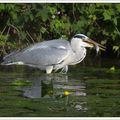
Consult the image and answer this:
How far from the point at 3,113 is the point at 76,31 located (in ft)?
18.3

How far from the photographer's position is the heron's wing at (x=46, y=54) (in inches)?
400

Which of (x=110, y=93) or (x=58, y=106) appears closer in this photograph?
(x=58, y=106)

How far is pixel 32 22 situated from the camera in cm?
1203

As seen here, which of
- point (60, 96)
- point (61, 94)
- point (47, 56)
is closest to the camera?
point (60, 96)

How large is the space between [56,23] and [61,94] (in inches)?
173

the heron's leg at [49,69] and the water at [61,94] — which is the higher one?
the heron's leg at [49,69]

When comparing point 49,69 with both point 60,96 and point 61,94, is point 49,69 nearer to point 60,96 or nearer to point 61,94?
point 61,94

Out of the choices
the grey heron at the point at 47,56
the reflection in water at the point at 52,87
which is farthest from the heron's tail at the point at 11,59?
the reflection in water at the point at 52,87

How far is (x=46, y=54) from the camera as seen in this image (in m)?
10.3

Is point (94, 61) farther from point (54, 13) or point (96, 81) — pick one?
point (96, 81)

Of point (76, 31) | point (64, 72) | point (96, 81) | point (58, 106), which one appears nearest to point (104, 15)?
point (76, 31)

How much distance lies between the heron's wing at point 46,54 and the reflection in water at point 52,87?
0.46 metres

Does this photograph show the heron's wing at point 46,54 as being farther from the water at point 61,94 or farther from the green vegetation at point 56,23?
the green vegetation at point 56,23

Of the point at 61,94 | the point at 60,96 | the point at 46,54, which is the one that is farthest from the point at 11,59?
the point at 60,96
